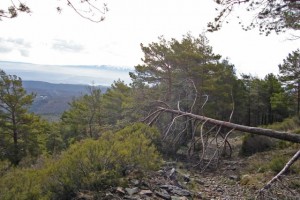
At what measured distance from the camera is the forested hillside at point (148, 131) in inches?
234

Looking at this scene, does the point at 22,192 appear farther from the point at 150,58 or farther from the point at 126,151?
the point at 150,58

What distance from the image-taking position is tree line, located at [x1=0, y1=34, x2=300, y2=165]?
59.1 ft

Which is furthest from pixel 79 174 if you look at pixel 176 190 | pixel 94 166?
pixel 176 190

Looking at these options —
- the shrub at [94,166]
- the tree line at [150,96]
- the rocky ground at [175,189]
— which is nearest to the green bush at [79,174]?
the shrub at [94,166]

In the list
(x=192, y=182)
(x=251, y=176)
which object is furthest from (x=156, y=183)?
(x=251, y=176)

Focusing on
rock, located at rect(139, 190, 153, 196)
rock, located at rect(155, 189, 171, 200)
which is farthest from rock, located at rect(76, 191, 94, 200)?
rock, located at rect(155, 189, 171, 200)

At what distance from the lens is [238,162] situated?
13047mm

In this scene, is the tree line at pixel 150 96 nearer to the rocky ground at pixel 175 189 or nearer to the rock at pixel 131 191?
the rocky ground at pixel 175 189

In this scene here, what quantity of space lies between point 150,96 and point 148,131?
28.4ft

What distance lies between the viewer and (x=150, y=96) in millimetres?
18562

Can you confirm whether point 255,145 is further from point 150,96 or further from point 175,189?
point 175,189

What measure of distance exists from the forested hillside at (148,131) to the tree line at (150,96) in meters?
0.08

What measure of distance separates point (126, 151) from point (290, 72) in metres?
29.0

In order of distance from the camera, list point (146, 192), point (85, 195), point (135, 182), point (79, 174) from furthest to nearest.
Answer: point (135, 182) → point (146, 192) → point (79, 174) → point (85, 195)
